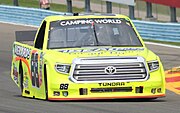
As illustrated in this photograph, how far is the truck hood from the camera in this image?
11.8 meters

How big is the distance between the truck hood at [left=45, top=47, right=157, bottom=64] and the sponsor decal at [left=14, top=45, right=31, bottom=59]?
4.02 feet

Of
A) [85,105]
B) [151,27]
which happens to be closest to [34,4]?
[151,27]

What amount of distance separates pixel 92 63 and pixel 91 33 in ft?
4.05

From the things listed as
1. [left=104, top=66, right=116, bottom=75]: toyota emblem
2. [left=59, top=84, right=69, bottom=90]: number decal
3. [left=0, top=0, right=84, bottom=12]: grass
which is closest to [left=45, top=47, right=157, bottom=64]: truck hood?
[left=104, top=66, right=116, bottom=75]: toyota emblem

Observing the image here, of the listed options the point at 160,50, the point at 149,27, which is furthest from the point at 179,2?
the point at 160,50

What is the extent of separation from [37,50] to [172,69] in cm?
667

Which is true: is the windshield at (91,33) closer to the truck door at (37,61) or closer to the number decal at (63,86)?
the truck door at (37,61)

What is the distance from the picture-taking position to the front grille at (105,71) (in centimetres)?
1161

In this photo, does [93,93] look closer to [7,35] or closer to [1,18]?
[7,35]

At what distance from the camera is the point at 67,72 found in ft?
38.1

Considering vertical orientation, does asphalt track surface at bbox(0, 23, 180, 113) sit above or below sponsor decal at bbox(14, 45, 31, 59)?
below

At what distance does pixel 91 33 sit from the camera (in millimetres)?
12773

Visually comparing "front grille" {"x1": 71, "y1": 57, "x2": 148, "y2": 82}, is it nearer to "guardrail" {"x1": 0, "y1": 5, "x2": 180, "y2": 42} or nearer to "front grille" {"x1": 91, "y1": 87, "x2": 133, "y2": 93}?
"front grille" {"x1": 91, "y1": 87, "x2": 133, "y2": 93}

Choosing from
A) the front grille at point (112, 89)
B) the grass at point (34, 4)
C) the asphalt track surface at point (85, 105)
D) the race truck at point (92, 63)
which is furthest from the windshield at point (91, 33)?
the grass at point (34, 4)
